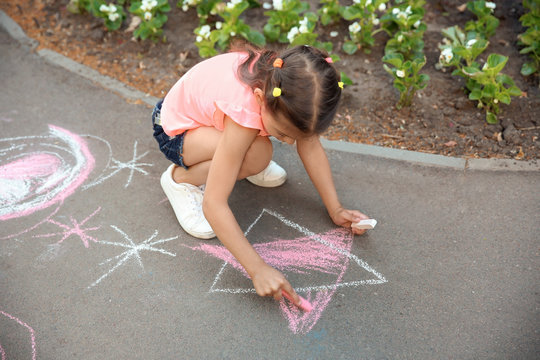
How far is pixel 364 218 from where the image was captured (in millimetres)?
2020

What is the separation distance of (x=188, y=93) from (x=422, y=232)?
4.06 feet

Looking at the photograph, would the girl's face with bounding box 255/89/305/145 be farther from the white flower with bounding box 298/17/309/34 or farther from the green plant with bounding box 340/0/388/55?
the green plant with bounding box 340/0/388/55

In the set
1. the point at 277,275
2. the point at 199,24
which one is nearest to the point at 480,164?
the point at 277,275

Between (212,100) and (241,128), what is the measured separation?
0.80 feet

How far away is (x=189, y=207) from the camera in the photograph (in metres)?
2.09

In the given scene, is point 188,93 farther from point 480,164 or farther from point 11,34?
point 11,34

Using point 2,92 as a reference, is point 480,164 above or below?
below

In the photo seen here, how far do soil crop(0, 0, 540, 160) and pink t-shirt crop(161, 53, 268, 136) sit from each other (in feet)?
3.29

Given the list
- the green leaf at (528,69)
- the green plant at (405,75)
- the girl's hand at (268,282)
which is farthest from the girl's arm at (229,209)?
the green leaf at (528,69)

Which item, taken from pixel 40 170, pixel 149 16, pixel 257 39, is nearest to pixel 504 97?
pixel 257 39

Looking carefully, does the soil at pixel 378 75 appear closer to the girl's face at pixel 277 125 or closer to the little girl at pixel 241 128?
the little girl at pixel 241 128

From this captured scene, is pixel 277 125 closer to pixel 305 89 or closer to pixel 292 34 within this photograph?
pixel 305 89

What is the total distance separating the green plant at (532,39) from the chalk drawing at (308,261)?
5.58 feet

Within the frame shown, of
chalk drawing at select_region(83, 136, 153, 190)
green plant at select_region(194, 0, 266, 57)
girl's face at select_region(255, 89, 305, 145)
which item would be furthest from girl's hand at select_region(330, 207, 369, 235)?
green plant at select_region(194, 0, 266, 57)
